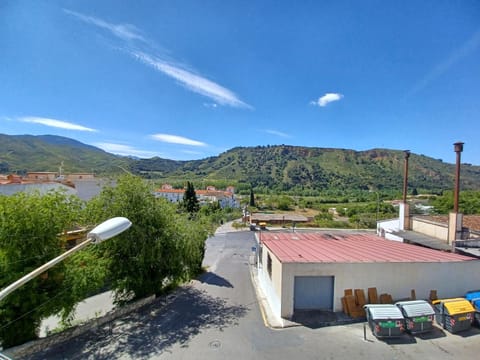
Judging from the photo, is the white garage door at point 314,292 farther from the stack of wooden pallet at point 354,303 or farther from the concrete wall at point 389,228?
the concrete wall at point 389,228

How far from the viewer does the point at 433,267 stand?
35.4 feet

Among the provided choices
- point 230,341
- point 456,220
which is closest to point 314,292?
point 230,341

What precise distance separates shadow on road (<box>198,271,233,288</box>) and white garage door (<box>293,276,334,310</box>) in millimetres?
5505

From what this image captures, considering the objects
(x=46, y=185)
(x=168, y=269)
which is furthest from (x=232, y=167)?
(x=168, y=269)

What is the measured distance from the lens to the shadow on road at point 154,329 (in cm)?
788

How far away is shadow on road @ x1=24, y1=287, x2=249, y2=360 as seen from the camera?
310 inches

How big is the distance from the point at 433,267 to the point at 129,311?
13.4 meters

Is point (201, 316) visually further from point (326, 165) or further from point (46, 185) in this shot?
point (326, 165)

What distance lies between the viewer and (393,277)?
1045cm

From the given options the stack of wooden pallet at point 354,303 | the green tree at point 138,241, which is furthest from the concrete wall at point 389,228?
the green tree at point 138,241

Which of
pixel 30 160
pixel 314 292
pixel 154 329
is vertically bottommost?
pixel 154 329

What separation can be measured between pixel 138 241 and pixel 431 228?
1756cm

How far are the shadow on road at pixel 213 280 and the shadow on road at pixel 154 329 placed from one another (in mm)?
2600

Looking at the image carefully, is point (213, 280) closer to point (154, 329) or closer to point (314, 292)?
point (154, 329)
